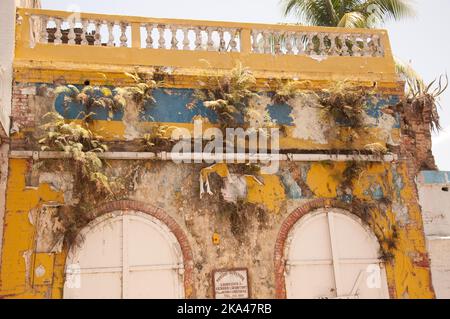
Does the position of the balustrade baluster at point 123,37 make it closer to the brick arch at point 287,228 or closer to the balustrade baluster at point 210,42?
the balustrade baluster at point 210,42

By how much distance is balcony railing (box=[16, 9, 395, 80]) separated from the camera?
33.2 ft

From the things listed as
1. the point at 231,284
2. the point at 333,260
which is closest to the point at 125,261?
the point at 231,284

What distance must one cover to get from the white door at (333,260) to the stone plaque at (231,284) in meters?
0.78

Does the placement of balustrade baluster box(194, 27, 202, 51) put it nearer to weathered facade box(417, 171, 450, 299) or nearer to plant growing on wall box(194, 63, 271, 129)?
plant growing on wall box(194, 63, 271, 129)

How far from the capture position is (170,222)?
9.67 meters

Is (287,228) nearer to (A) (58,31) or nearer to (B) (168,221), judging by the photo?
(B) (168,221)

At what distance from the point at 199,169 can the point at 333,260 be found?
2.93 metres

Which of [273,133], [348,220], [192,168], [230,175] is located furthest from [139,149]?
[348,220]

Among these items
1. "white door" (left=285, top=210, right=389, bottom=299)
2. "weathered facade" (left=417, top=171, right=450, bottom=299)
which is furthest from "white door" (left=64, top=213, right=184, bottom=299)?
"weathered facade" (left=417, top=171, right=450, bottom=299)

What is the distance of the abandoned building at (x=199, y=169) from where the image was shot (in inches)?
364

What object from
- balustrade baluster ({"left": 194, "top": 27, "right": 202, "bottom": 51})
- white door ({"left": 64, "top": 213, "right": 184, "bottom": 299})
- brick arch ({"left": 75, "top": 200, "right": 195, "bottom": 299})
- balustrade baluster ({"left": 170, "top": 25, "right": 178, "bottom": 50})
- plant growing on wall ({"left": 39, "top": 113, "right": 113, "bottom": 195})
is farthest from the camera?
balustrade baluster ({"left": 194, "top": 27, "right": 202, "bottom": 51})

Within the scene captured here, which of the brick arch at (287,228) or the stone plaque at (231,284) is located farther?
the brick arch at (287,228)

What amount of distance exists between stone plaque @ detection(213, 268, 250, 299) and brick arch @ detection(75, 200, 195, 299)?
17.1 inches

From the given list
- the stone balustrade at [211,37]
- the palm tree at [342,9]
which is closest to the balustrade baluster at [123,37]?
the stone balustrade at [211,37]
